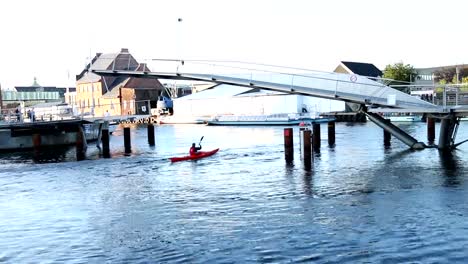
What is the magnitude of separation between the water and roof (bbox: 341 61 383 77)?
73729 millimetres

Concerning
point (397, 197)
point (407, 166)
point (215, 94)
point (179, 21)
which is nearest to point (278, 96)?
point (215, 94)

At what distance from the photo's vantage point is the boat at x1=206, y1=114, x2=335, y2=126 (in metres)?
82.2

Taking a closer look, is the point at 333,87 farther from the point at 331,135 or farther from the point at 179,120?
the point at 179,120

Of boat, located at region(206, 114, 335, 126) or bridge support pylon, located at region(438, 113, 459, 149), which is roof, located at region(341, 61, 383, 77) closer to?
boat, located at region(206, 114, 335, 126)

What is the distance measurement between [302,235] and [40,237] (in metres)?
7.76

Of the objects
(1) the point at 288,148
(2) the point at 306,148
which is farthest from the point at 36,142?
(2) the point at 306,148

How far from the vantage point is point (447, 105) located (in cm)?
3291

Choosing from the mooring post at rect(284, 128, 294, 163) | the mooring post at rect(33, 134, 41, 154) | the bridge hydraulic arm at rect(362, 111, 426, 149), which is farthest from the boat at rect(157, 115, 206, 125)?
the mooring post at rect(284, 128, 294, 163)

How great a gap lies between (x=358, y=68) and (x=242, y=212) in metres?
93.6

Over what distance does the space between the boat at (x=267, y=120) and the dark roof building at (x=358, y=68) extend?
22.9 metres

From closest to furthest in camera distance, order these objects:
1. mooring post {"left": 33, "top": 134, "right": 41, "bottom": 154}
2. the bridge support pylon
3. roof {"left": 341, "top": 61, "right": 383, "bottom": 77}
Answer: the bridge support pylon, mooring post {"left": 33, "top": 134, "right": 41, "bottom": 154}, roof {"left": 341, "top": 61, "right": 383, "bottom": 77}

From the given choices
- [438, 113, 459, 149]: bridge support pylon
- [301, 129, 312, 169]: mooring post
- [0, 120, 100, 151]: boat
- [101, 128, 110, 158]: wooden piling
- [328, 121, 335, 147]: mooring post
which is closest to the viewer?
[301, 129, 312, 169]: mooring post

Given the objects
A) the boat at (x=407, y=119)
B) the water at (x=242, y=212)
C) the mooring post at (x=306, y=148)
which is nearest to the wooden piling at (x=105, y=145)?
the water at (x=242, y=212)

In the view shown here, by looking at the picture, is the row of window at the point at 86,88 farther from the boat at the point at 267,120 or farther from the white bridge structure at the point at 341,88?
the white bridge structure at the point at 341,88
